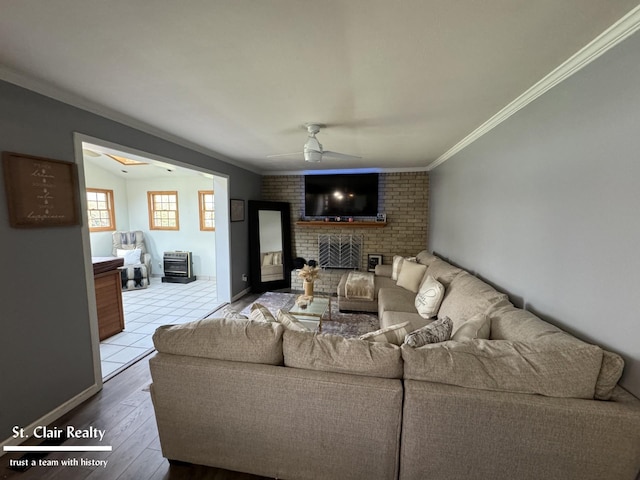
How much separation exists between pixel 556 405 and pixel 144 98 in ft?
9.81

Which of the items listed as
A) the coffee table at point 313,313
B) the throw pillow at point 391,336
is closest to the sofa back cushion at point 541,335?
the throw pillow at point 391,336

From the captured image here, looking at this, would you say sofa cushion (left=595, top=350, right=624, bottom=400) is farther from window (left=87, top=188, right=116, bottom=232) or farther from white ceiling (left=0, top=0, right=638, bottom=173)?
window (left=87, top=188, right=116, bottom=232)

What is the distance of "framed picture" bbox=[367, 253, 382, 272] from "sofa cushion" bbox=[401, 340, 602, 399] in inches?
154

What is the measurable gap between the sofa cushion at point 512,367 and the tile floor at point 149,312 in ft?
8.99

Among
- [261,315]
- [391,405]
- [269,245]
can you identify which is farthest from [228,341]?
[269,245]

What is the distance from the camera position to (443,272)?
9.74ft

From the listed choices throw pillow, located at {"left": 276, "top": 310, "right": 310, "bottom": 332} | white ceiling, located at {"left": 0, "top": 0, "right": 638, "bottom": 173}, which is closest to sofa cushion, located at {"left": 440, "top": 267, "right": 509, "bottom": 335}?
throw pillow, located at {"left": 276, "top": 310, "right": 310, "bottom": 332}

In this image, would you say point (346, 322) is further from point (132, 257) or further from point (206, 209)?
point (132, 257)

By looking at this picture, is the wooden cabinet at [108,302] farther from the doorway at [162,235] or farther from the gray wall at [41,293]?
the gray wall at [41,293]

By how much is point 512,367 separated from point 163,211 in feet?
22.4

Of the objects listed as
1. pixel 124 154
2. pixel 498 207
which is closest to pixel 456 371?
pixel 498 207

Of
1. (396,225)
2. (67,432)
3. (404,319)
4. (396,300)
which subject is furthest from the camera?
(396,225)

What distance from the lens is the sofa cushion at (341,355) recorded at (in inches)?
50.1

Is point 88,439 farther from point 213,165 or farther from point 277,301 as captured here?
point 213,165
